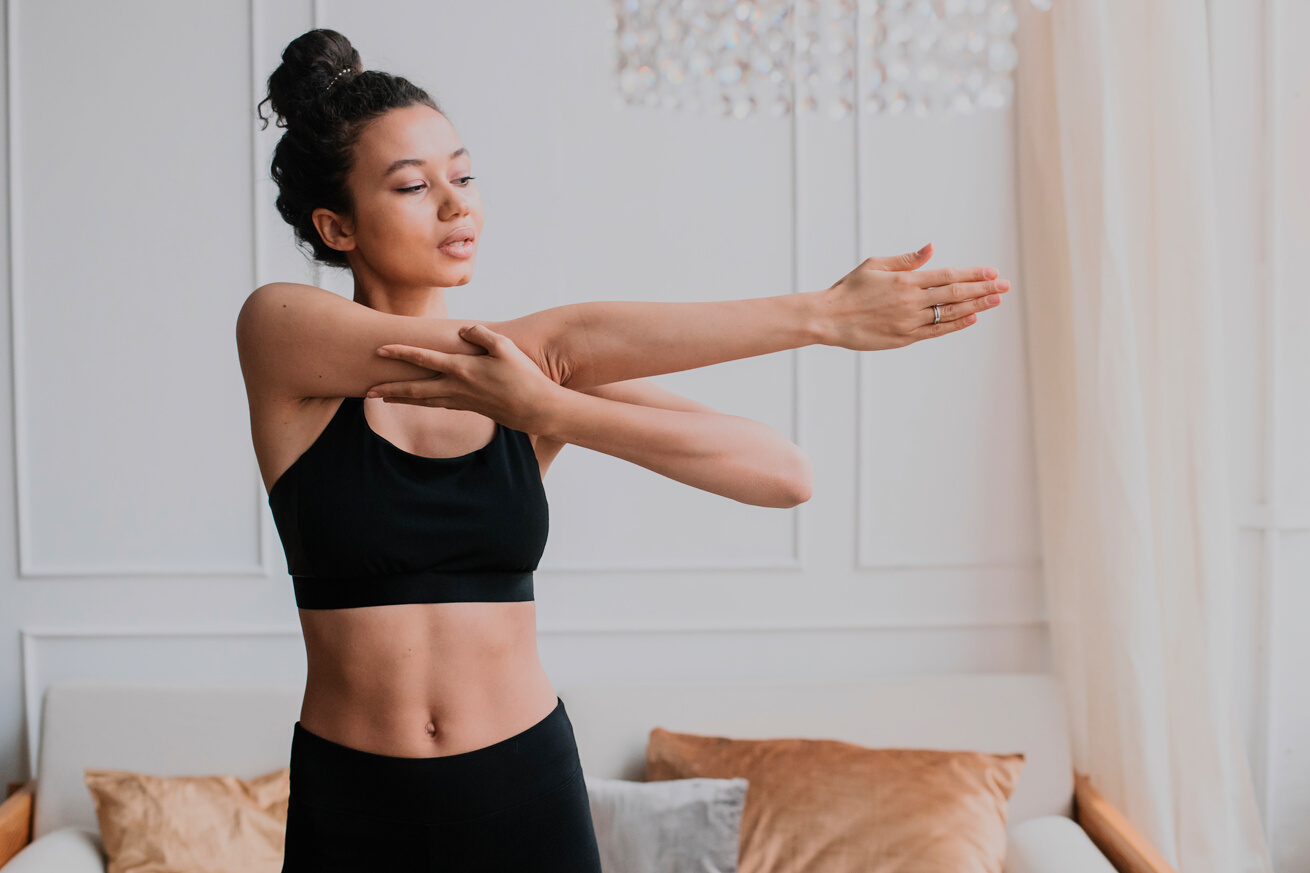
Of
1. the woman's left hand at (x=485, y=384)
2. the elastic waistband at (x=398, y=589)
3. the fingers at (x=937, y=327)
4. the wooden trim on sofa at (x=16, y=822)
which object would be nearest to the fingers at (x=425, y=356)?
the woman's left hand at (x=485, y=384)

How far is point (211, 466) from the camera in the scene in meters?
2.46

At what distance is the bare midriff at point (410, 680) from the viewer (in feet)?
3.77

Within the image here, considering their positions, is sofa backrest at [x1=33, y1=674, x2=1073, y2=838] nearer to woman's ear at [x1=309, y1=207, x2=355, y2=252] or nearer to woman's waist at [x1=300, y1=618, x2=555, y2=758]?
woman's waist at [x1=300, y1=618, x2=555, y2=758]

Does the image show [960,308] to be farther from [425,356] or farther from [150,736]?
[150,736]

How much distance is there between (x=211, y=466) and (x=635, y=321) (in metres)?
1.72

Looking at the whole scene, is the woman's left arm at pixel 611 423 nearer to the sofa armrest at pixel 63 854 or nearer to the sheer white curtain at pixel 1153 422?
the sheer white curtain at pixel 1153 422

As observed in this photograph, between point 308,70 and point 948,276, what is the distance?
838 mm

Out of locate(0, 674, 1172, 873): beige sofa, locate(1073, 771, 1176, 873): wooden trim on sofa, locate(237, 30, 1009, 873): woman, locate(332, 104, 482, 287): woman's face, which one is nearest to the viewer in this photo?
locate(237, 30, 1009, 873): woman

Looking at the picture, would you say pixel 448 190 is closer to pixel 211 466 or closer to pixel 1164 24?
pixel 211 466

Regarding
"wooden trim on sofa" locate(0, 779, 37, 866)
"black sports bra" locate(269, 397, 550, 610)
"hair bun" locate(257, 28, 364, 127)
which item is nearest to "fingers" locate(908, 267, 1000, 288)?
"black sports bra" locate(269, 397, 550, 610)

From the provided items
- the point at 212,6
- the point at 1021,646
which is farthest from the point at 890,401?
the point at 212,6

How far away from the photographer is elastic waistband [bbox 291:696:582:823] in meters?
1.12

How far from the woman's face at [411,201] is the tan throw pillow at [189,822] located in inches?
53.5

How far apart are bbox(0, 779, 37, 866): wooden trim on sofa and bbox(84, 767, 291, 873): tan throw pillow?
8.0 inches
